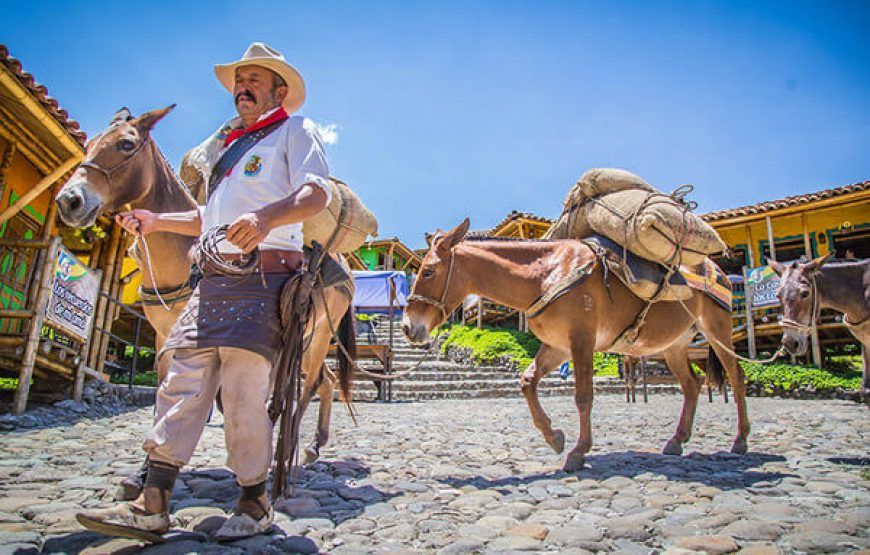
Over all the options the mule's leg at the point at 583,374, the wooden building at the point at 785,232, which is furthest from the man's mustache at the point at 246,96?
the wooden building at the point at 785,232

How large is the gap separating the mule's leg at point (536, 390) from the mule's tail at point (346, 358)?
5.77 ft

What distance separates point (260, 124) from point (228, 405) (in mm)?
1430

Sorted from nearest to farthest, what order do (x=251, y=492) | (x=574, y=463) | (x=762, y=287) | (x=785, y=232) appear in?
(x=251, y=492) < (x=574, y=463) < (x=762, y=287) < (x=785, y=232)

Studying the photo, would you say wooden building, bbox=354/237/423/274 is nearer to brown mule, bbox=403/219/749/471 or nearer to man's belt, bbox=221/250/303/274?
brown mule, bbox=403/219/749/471

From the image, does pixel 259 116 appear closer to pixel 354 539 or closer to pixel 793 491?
pixel 354 539

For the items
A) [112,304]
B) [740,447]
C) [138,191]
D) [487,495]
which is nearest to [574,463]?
[487,495]

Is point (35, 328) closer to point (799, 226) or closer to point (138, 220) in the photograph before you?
point (138, 220)

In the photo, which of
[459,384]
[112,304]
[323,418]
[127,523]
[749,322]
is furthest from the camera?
Result: [749,322]

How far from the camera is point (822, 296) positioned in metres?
6.04

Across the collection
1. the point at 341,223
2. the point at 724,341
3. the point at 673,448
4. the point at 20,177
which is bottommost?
the point at 673,448

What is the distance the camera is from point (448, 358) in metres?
20.7

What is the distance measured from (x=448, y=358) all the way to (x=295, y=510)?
58.7 ft

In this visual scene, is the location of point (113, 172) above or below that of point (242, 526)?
above

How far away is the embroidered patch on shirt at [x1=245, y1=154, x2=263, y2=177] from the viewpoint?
2553mm
